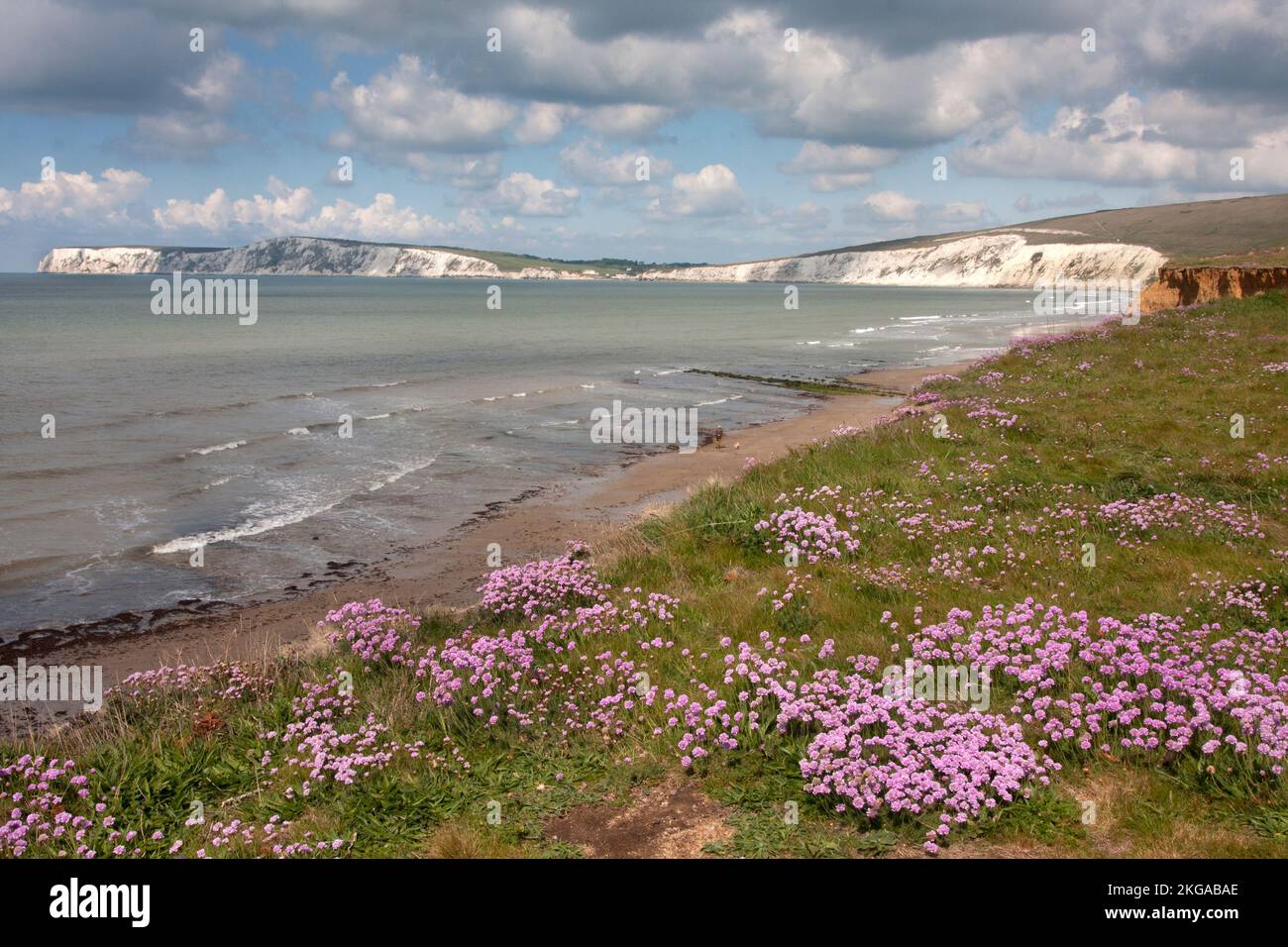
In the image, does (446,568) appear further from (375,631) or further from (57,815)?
(57,815)

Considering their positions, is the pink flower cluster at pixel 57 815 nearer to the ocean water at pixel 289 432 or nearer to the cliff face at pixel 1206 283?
the ocean water at pixel 289 432

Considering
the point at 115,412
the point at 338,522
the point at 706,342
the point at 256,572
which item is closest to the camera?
the point at 256,572

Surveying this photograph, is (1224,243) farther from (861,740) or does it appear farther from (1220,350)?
(861,740)

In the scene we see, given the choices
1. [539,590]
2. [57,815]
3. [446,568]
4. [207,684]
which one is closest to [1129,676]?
[539,590]

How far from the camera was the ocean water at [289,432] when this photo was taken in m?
17.8

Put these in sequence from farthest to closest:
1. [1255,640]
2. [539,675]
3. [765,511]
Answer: [765,511] < [539,675] < [1255,640]

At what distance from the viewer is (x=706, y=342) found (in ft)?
246

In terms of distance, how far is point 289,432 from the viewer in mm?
32375

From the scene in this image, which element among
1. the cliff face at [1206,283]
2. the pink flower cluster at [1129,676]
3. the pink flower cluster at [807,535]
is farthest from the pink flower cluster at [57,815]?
the cliff face at [1206,283]

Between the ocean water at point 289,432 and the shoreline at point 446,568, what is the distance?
0.88m

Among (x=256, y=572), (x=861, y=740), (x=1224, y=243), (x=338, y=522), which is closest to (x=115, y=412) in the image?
(x=338, y=522)

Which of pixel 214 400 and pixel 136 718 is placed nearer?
pixel 136 718
